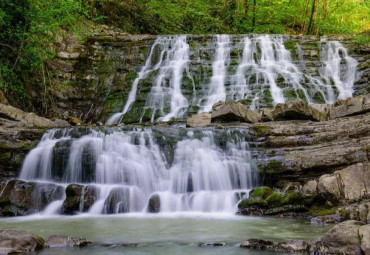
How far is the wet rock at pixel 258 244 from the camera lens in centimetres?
472

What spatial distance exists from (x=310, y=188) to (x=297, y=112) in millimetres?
4202

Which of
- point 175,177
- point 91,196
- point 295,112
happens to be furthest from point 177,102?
point 91,196

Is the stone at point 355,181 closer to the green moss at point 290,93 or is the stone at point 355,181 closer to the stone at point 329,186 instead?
the stone at point 329,186

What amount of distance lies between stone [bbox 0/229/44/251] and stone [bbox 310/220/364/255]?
3457 millimetres

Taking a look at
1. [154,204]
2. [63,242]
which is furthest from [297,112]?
[63,242]

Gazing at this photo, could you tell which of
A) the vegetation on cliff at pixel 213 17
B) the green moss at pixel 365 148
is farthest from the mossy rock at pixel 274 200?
the vegetation on cliff at pixel 213 17

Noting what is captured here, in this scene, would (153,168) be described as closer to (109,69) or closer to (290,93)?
(290,93)

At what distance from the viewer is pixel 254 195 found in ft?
28.9

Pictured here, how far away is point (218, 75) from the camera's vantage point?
18.3m

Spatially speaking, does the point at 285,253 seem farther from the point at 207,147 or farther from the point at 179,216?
the point at 207,147

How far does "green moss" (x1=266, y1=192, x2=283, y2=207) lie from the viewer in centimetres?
820

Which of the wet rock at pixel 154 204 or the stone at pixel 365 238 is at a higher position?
the wet rock at pixel 154 204

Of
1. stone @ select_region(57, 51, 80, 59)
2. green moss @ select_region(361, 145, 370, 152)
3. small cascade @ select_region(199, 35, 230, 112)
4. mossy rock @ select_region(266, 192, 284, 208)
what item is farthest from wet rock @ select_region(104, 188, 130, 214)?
stone @ select_region(57, 51, 80, 59)

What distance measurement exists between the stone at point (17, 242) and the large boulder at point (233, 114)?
8.55 m
